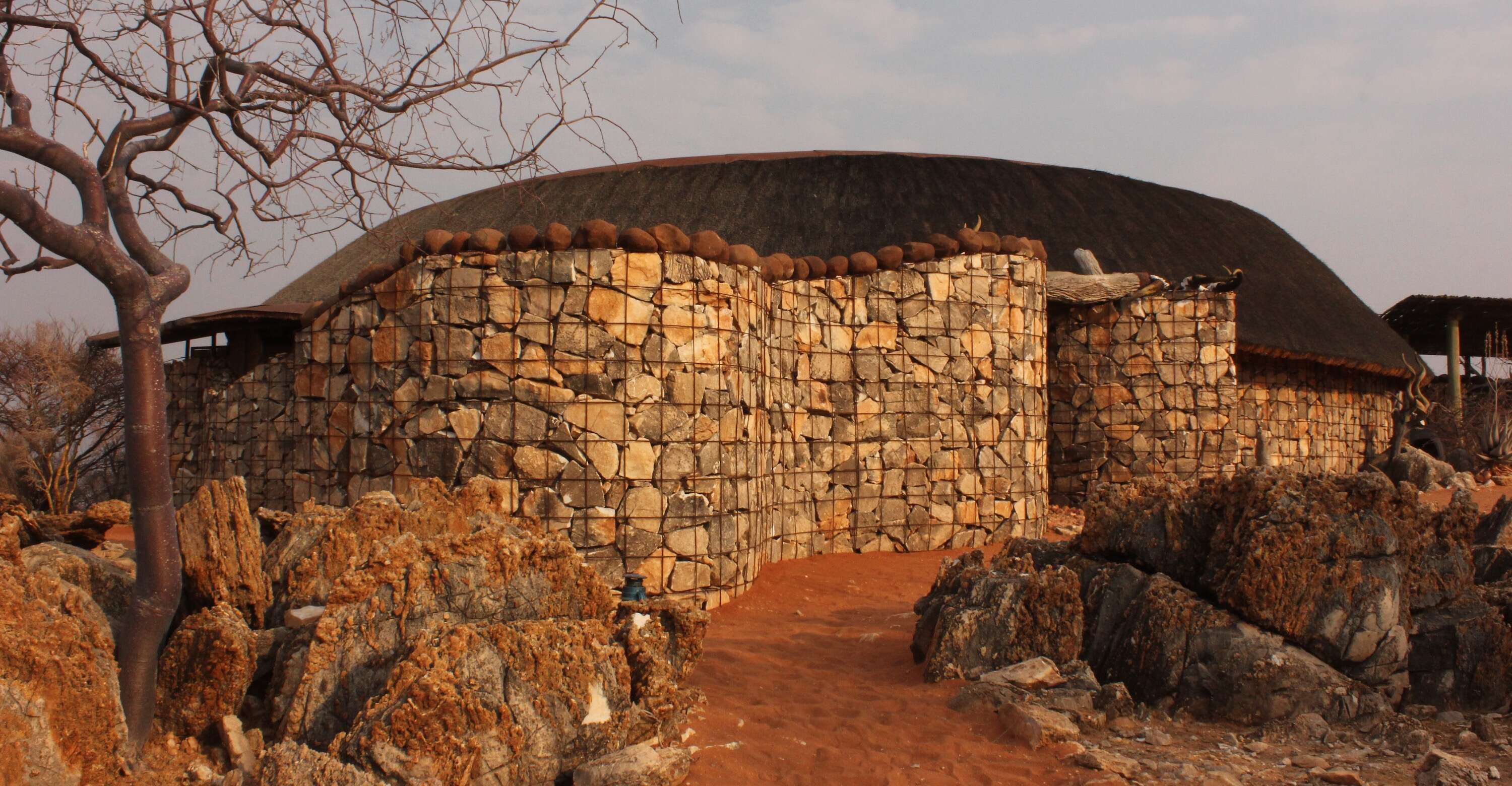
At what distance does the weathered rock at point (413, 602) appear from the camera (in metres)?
4.27

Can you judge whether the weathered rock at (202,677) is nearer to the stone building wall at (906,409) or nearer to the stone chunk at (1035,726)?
the stone chunk at (1035,726)

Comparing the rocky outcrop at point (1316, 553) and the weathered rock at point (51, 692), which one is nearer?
the weathered rock at point (51, 692)

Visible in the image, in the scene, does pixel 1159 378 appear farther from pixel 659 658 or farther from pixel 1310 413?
pixel 659 658

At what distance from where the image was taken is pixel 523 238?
7.39 metres

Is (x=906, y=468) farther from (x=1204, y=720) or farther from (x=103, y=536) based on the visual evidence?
(x=103, y=536)

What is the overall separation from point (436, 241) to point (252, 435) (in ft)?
15.1

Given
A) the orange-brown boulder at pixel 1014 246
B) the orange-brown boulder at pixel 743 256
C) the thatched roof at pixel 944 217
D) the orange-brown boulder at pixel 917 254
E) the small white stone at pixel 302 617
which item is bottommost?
the small white stone at pixel 302 617

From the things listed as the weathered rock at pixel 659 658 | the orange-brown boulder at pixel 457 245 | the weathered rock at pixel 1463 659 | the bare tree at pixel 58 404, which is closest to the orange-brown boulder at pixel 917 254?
the orange-brown boulder at pixel 457 245

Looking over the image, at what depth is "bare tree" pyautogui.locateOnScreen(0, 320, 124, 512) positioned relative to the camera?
15438 mm

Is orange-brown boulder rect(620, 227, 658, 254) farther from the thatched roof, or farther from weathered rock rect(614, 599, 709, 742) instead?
the thatched roof

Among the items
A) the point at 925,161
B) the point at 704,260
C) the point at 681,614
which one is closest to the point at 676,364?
the point at 704,260

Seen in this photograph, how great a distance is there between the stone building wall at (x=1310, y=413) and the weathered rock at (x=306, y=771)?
1217cm

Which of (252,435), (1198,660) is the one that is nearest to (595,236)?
(1198,660)

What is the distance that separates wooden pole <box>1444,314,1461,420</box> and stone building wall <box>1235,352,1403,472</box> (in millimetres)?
4094
